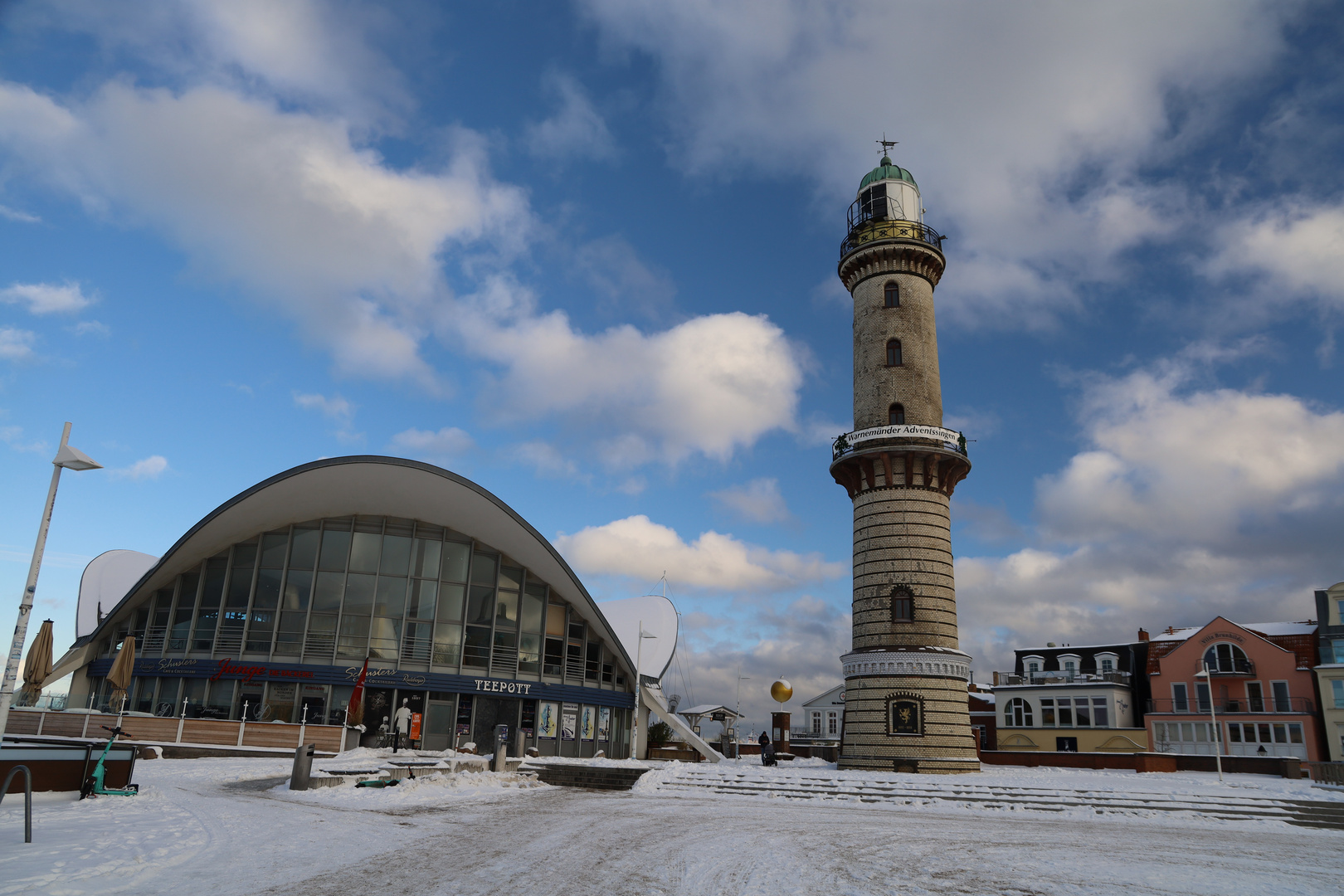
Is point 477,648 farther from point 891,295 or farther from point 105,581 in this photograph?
point 891,295

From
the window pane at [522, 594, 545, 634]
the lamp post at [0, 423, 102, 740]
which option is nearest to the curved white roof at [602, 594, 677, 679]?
the window pane at [522, 594, 545, 634]

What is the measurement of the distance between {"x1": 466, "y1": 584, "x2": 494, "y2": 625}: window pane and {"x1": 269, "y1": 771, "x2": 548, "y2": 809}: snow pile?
12314 millimetres

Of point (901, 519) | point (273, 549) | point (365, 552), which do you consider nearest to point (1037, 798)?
point (901, 519)

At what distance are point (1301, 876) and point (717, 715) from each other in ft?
147

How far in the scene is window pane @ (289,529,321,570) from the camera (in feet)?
110

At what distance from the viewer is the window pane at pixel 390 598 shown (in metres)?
33.1

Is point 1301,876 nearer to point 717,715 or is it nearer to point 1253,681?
point 1253,681

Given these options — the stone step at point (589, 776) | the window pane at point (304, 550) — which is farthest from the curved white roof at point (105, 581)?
the stone step at point (589, 776)

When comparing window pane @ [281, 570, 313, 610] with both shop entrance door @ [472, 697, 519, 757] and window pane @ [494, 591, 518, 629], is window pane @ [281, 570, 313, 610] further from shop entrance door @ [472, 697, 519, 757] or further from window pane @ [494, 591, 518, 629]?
shop entrance door @ [472, 697, 519, 757]

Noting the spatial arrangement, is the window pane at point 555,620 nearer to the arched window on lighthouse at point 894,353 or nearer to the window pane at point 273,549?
the window pane at point 273,549

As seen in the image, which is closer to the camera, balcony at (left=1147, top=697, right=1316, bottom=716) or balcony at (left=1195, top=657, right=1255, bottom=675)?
balcony at (left=1147, top=697, right=1316, bottom=716)

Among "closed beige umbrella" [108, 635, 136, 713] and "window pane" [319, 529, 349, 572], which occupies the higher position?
"window pane" [319, 529, 349, 572]

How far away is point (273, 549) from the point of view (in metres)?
33.8

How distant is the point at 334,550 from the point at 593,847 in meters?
A: 25.4
